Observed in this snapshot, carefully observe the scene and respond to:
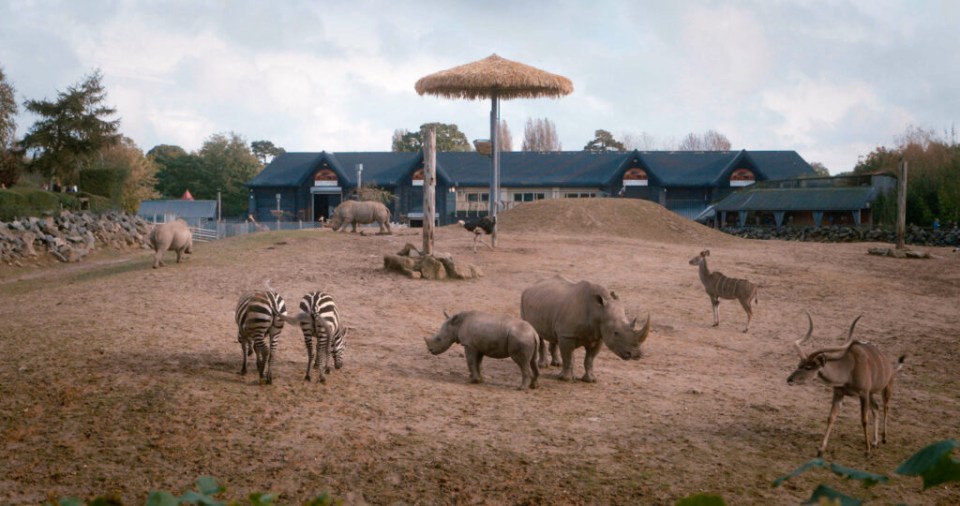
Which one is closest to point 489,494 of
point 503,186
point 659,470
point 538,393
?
point 659,470

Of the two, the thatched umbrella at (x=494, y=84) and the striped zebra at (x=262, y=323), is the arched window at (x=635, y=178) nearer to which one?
the thatched umbrella at (x=494, y=84)

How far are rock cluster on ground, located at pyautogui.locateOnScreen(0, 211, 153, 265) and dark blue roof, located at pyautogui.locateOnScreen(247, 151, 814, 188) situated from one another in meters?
22.1

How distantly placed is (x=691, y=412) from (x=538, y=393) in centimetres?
165

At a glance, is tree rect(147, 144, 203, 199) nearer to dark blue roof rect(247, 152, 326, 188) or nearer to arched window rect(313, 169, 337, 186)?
dark blue roof rect(247, 152, 326, 188)

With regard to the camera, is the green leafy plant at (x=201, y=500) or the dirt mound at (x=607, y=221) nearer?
the green leafy plant at (x=201, y=500)

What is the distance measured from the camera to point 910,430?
817 centimetres

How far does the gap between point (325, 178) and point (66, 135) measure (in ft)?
61.9

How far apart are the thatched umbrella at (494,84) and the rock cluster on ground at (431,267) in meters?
4.85

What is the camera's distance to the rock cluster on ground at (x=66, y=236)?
874 inches

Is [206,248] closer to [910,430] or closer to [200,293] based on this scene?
[200,293]

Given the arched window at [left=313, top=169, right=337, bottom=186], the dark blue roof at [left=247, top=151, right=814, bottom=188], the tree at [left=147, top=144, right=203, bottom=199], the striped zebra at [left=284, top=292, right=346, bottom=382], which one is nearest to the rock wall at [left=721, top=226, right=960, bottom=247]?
the dark blue roof at [left=247, top=151, right=814, bottom=188]

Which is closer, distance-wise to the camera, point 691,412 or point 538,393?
point 691,412

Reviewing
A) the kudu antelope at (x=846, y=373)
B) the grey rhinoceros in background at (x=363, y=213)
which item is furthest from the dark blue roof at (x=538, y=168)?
the kudu antelope at (x=846, y=373)

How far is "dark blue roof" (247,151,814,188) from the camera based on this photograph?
50375mm
